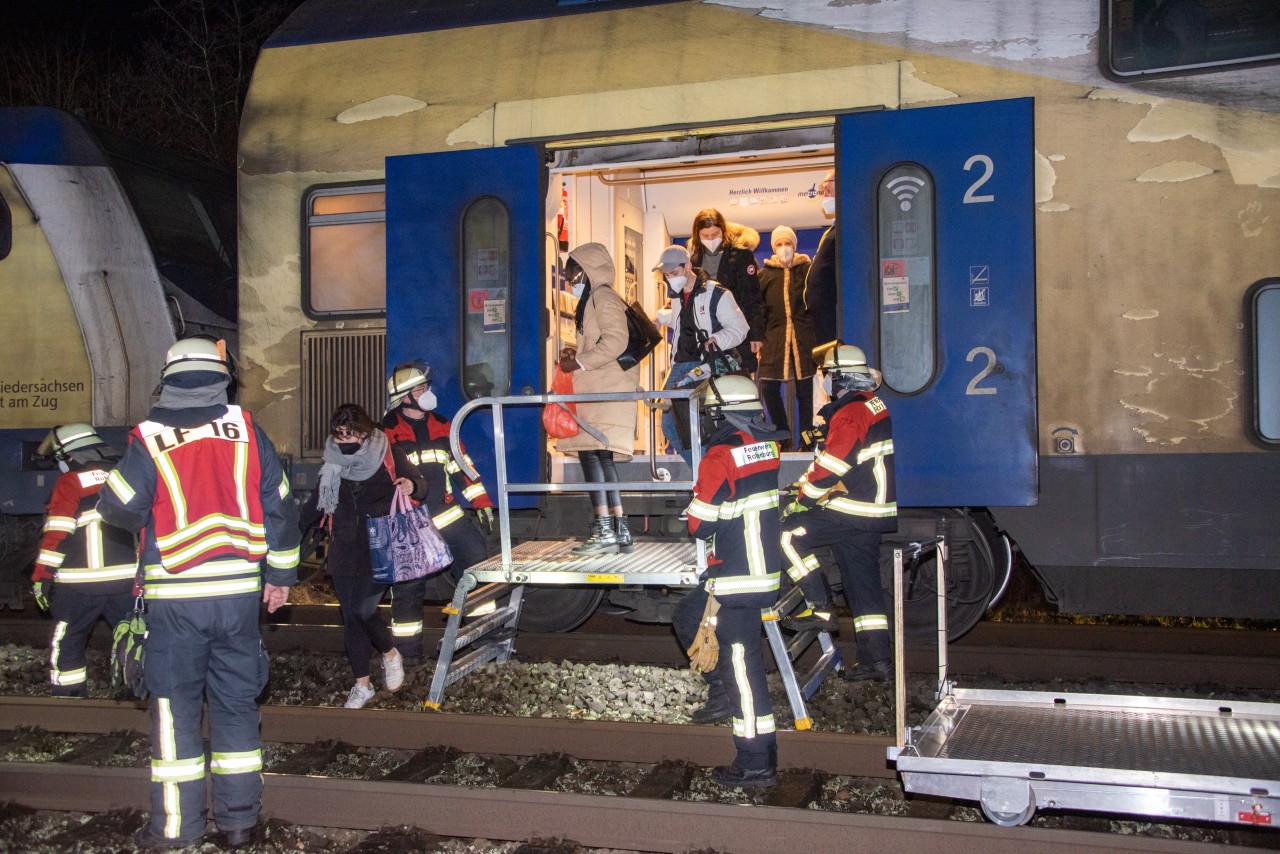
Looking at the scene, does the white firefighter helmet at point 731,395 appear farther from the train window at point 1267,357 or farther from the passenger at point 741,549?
the train window at point 1267,357

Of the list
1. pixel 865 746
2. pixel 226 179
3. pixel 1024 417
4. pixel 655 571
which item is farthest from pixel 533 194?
pixel 226 179

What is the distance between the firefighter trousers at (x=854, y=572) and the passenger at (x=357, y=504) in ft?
7.07

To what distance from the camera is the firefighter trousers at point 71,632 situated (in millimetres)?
6754

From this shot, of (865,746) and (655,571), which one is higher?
(655,571)

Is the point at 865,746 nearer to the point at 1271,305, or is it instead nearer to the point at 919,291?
the point at 919,291

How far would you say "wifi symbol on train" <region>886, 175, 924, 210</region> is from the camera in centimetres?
623

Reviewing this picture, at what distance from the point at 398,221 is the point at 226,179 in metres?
3.63

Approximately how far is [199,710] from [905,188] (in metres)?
4.34

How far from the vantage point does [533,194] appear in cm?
689

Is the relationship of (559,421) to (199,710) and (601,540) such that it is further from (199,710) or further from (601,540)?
(199,710)

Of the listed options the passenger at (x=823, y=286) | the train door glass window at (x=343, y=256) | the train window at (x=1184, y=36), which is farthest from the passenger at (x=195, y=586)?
the train window at (x=1184, y=36)

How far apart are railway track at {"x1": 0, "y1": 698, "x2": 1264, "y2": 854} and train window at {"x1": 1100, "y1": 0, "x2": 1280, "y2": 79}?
3683 millimetres

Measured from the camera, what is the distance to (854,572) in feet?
21.2

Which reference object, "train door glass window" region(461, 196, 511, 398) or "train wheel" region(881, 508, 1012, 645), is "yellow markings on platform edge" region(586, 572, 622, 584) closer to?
"train door glass window" region(461, 196, 511, 398)
